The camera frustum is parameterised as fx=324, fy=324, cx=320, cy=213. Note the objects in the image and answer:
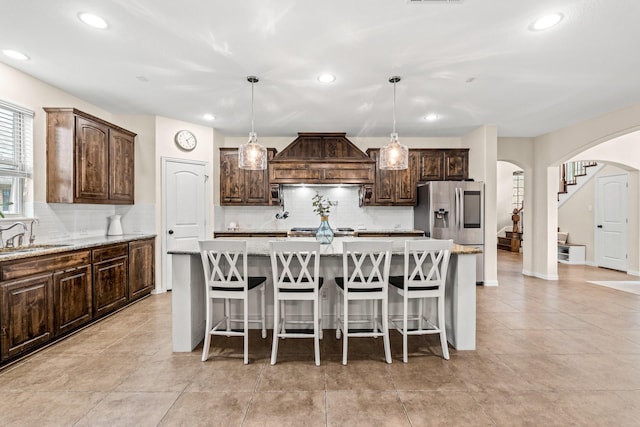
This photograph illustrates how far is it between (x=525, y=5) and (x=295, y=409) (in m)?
3.18

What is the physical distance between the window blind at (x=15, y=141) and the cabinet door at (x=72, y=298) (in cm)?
122

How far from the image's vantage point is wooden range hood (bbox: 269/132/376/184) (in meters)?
5.72

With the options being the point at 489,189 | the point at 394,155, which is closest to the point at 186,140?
the point at 394,155

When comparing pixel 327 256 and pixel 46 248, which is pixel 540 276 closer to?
pixel 327 256

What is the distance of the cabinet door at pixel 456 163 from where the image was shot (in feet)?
19.7

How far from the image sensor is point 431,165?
5996 millimetres

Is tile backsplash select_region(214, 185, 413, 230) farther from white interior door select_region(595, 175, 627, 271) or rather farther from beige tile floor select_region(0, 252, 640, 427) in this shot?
white interior door select_region(595, 175, 627, 271)

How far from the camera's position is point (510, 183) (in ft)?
36.3

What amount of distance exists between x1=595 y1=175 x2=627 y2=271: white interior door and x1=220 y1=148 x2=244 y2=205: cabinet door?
7.53m

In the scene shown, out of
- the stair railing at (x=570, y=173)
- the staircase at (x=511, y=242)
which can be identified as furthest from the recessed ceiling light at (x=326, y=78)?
the staircase at (x=511, y=242)

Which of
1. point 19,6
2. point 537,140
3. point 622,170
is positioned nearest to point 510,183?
point 622,170

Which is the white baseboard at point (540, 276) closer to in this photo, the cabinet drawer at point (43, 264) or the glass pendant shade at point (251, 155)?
the glass pendant shade at point (251, 155)

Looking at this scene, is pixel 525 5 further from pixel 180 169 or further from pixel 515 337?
pixel 180 169

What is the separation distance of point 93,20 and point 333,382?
331 cm
